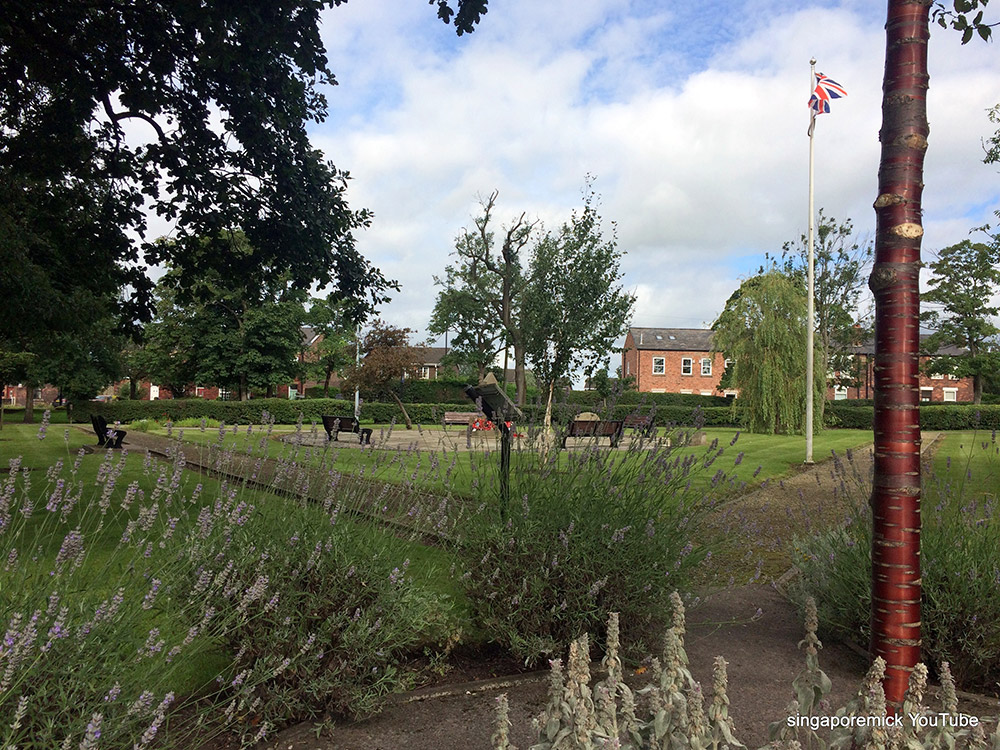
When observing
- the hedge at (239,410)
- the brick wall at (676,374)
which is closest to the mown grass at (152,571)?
the hedge at (239,410)

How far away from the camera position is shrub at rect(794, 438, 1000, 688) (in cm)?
390

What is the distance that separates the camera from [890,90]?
3.19 meters

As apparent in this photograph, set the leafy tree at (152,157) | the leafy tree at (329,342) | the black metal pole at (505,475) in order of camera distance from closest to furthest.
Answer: the black metal pole at (505,475) < the leafy tree at (152,157) < the leafy tree at (329,342)

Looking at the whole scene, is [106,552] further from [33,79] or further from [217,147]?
[33,79]

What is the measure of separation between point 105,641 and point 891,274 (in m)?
3.64

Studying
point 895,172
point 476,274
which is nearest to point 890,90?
point 895,172

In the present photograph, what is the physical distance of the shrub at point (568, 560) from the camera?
12.7ft

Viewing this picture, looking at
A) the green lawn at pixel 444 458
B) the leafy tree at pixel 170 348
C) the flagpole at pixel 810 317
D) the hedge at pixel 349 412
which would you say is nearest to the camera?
the green lawn at pixel 444 458

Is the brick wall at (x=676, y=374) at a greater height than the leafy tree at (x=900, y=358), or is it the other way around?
the brick wall at (x=676, y=374)

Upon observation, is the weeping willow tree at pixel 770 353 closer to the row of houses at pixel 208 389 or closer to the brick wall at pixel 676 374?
the row of houses at pixel 208 389

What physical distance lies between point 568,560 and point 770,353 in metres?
25.3

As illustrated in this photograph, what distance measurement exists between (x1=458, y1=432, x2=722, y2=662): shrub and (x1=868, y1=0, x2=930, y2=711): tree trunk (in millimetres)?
1146

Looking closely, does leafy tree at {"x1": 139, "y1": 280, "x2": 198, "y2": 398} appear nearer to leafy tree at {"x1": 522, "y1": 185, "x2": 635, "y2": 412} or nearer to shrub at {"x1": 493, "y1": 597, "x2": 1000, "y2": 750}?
leafy tree at {"x1": 522, "y1": 185, "x2": 635, "y2": 412}

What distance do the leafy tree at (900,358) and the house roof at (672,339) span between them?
184 feet
